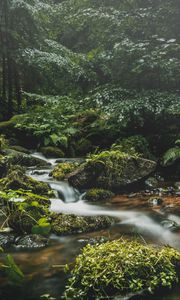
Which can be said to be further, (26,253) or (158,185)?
(158,185)

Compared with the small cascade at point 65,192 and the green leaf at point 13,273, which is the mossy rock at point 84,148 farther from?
the green leaf at point 13,273

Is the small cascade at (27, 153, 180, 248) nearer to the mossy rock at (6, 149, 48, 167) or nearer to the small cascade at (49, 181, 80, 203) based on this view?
the small cascade at (49, 181, 80, 203)

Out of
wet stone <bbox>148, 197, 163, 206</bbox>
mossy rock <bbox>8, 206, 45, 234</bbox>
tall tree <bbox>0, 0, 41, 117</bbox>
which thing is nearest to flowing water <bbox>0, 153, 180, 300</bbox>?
wet stone <bbox>148, 197, 163, 206</bbox>

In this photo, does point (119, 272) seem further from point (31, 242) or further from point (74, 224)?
point (74, 224)

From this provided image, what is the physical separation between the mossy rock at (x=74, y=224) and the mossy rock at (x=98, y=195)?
158cm

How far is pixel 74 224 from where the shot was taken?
5.61 meters

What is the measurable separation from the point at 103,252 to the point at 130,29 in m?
10.5

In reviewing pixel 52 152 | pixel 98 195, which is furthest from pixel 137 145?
pixel 98 195

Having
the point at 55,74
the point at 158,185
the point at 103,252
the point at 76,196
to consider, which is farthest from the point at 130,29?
the point at 103,252

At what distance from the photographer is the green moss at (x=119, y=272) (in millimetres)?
3600

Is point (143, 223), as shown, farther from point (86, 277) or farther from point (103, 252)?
point (86, 277)

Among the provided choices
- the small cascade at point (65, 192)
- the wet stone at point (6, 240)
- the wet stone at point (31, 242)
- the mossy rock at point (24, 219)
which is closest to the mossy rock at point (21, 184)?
the small cascade at point (65, 192)

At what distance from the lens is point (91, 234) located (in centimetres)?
543

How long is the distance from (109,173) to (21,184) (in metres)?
2.00
